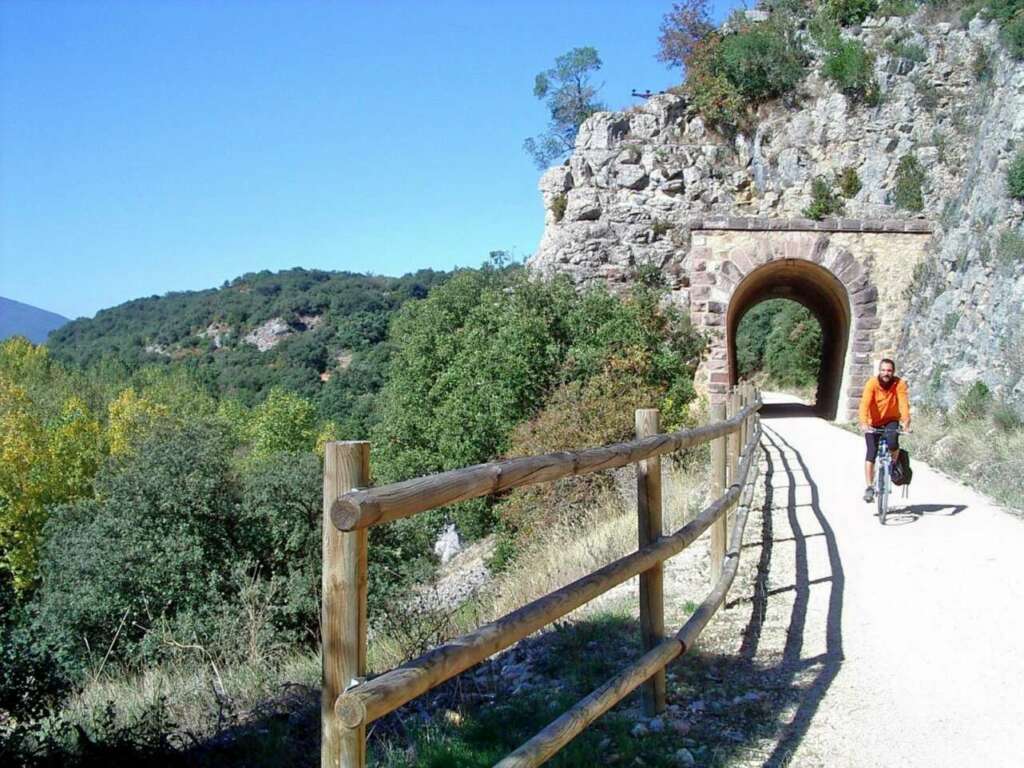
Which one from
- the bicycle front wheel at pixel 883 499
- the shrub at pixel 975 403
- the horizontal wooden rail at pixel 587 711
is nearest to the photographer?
the horizontal wooden rail at pixel 587 711

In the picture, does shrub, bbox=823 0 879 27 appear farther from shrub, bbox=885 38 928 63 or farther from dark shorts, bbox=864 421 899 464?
dark shorts, bbox=864 421 899 464

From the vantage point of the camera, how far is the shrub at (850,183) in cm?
2078

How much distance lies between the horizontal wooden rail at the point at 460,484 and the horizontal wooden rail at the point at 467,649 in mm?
427

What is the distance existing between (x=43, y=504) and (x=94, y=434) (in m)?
6.51

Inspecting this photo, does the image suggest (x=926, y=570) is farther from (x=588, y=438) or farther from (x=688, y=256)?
(x=688, y=256)

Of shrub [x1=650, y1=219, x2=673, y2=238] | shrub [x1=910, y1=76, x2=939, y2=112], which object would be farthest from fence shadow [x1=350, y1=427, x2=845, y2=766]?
shrub [x1=910, y1=76, x2=939, y2=112]

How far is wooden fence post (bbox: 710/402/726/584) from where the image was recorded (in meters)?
6.16

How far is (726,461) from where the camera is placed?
22.8ft

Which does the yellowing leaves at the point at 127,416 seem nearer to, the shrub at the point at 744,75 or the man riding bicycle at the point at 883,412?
the shrub at the point at 744,75

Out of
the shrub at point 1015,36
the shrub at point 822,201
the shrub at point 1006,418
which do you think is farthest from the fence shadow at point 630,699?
the shrub at point 1015,36

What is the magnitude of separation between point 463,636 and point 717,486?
443 cm

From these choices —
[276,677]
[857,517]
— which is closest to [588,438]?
[857,517]

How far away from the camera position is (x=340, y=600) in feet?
7.72

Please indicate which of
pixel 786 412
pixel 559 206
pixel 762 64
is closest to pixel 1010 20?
pixel 762 64
